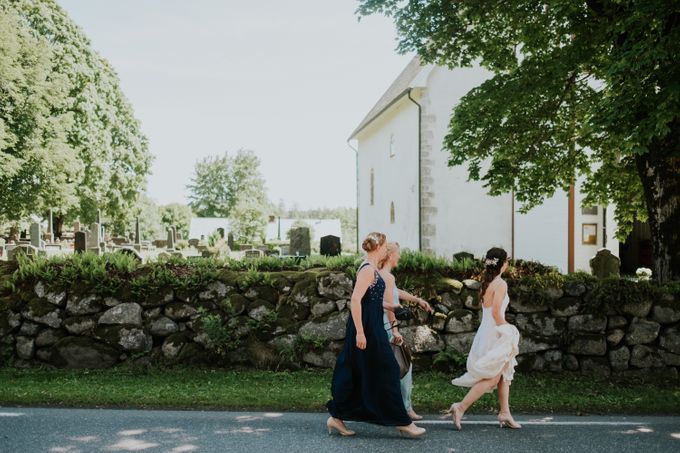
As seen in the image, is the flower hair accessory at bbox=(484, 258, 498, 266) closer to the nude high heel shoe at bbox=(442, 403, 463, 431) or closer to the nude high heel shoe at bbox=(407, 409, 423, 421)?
the nude high heel shoe at bbox=(442, 403, 463, 431)

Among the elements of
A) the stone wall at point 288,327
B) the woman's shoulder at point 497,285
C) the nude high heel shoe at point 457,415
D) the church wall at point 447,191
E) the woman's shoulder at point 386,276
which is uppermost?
the church wall at point 447,191

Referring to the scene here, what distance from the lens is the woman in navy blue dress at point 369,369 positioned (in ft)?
19.7

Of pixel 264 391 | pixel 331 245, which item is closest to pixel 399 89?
pixel 331 245

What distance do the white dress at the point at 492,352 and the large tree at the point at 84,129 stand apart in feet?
79.8

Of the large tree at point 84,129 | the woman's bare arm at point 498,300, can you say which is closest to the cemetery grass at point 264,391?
the woman's bare arm at point 498,300

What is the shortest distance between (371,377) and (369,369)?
0.08 meters

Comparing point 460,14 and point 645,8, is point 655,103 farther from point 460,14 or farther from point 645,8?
point 460,14

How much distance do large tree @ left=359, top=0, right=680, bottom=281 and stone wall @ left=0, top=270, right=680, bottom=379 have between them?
1.88m

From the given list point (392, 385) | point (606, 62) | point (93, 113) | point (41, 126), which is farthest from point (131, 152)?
point (392, 385)

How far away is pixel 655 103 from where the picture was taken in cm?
850

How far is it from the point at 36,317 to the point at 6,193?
61.2 feet

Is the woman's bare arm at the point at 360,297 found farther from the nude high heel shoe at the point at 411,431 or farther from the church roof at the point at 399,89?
the church roof at the point at 399,89

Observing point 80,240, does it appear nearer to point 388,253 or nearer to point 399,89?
point 388,253

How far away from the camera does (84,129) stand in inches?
1319
